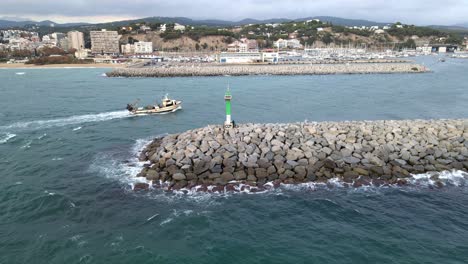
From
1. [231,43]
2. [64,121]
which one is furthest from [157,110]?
[231,43]

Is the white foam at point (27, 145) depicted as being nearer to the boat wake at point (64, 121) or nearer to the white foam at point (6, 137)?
the white foam at point (6, 137)

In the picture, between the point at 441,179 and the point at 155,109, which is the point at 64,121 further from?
the point at 441,179

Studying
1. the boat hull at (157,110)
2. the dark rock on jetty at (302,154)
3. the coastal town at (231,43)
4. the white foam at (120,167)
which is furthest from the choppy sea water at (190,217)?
the coastal town at (231,43)

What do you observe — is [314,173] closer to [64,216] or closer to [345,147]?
[345,147]

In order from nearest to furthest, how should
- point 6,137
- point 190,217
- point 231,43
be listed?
point 190,217 → point 6,137 → point 231,43

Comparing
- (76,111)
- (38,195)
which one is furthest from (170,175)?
(76,111)
